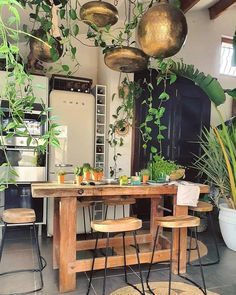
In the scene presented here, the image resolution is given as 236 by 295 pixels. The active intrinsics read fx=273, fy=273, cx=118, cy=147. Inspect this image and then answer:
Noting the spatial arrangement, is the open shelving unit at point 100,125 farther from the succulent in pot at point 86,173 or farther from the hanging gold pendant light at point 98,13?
the hanging gold pendant light at point 98,13

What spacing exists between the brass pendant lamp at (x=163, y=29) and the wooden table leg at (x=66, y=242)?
1.51m

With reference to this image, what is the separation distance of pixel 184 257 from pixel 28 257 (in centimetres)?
184

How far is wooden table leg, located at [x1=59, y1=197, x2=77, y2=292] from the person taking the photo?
249 cm

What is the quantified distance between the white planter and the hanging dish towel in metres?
1.04

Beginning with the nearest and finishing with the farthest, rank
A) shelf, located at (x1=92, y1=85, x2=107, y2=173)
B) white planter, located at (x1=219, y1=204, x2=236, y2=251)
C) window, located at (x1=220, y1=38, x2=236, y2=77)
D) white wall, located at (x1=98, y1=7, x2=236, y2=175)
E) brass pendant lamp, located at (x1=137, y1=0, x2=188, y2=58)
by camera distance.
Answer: brass pendant lamp, located at (x1=137, y1=0, x2=188, y2=58)
white planter, located at (x1=219, y1=204, x2=236, y2=251)
shelf, located at (x1=92, y1=85, x2=107, y2=173)
white wall, located at (x1=98, y1=7, x2=236, y2=175)
window, located at (x1=220, y1=38, x2=236, y2=77)

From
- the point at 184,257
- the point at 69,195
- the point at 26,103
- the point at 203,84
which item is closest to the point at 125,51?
the point at 26,103

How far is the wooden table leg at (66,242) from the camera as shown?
98.1 inches

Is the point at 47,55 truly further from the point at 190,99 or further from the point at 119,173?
the point at 190,99

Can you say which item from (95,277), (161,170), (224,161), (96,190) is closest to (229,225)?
(224,161)

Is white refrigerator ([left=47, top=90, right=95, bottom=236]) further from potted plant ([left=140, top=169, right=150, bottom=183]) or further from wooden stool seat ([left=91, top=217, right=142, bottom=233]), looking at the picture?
wooden stool seat ([left=91, top=217, right=142, bottom=233])

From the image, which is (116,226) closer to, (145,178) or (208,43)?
(145,178)

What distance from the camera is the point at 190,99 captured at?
17.3 feet

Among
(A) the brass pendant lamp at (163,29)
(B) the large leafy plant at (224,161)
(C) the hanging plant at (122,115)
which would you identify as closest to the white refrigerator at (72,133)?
(C) the hanging plant at (122,115)

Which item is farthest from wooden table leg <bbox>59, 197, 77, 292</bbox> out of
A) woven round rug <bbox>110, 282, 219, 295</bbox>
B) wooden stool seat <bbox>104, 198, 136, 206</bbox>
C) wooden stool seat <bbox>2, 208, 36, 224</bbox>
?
wooden stool seat <bbox>104, 198, 136, 206</bbox>
